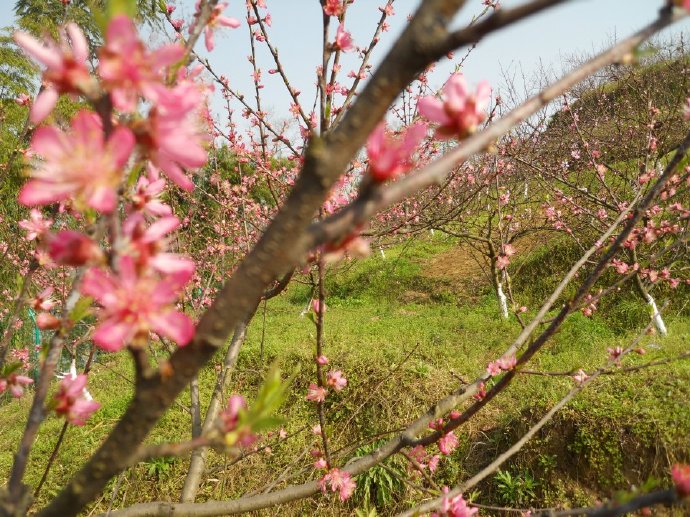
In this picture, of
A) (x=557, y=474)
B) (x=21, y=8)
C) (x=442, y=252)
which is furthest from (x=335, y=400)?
(x=21, y=8)

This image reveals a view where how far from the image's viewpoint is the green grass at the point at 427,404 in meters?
3.79

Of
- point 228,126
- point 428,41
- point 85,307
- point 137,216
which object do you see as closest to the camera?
point 428,41

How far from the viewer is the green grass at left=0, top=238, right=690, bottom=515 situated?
3.79m

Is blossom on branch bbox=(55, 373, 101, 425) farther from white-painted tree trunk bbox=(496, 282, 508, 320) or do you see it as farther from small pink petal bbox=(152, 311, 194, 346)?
white-painted tree trunk bbox=(496, 282, 508, 320)

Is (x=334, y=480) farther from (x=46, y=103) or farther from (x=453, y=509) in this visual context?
(x=46, y=103)

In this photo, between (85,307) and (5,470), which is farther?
(5,470)

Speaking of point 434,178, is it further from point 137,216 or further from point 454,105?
point 137,216

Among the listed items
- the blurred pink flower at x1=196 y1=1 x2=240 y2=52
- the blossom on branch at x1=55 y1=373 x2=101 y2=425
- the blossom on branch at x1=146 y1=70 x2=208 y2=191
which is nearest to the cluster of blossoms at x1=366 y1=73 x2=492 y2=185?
the blossom on branch at x1=146 y1=70 x2=208 y2=191

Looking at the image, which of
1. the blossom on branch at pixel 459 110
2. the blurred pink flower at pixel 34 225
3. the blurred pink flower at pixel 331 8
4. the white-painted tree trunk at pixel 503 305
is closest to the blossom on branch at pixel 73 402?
the blurred pink flower at pixel 34 225

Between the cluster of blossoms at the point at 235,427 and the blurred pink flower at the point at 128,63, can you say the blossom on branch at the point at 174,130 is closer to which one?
the blurred pink flower at the point at 128,63

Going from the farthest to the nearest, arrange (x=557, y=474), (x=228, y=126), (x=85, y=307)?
(x=228, y=126) → (x=557, y=474) → (x=85, y=307)

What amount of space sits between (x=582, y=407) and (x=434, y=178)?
175 inches

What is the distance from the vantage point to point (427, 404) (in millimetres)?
5656

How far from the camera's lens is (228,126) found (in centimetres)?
493
